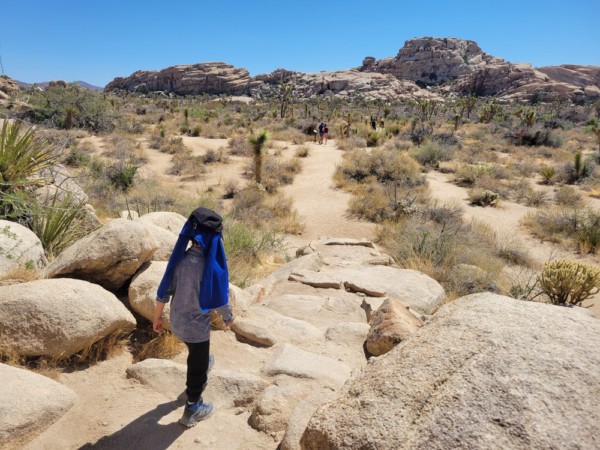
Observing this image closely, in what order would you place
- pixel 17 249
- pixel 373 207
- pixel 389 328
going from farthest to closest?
pixel 373 207 < pixel 389 328 < pixel 17 249

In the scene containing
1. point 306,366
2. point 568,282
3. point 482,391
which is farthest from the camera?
point 568,282

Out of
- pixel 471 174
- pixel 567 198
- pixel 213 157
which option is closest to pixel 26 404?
pixel 567 198

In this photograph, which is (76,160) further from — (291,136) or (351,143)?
(291,136)

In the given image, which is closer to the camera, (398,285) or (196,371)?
(196,371)

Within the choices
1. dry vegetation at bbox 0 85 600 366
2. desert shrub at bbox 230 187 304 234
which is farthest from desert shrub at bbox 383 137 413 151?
desert shrub at bbox 230 187 304 234

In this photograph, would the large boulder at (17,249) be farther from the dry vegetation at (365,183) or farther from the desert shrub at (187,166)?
the desert shrub at (187,166)

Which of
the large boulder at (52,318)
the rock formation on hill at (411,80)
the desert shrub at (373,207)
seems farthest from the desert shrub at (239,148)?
the rock formation on hill at (411,80)

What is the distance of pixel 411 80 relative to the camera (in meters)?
96.7

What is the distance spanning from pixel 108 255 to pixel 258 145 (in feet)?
34.6

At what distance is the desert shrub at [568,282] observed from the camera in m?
6.13

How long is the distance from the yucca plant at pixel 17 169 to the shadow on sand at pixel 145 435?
2.92 metres

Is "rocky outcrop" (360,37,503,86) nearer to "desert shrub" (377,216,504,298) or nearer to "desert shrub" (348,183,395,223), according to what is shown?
"desert shrub" (348,183,395,223)

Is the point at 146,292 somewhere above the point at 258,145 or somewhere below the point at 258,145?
below

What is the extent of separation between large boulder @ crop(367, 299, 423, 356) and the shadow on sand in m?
2.02
